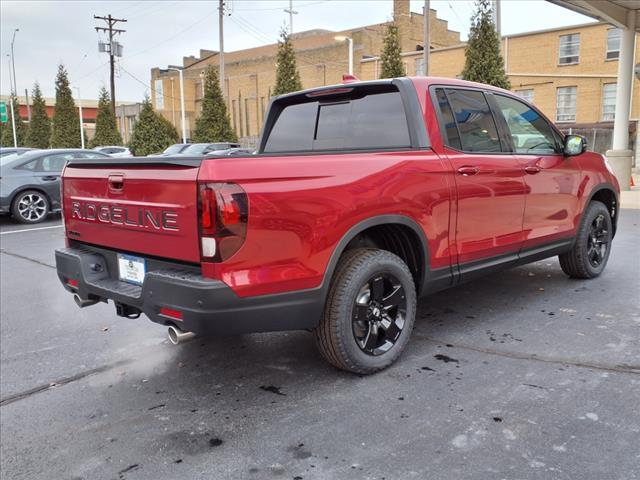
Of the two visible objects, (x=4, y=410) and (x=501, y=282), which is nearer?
(x=4, y=410)

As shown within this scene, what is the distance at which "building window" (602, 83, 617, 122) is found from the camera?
33.0m

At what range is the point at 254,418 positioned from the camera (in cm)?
314

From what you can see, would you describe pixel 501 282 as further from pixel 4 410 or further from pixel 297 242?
pixel 4 410

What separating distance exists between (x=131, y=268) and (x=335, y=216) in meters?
1.25

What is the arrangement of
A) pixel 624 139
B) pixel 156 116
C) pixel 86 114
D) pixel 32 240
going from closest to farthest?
pixel 32 240 < pixel 624 139 < pixel 156 116 < pixel 86 114

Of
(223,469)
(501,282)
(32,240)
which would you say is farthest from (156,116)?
(223,469)

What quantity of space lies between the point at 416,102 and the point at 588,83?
3434 cm

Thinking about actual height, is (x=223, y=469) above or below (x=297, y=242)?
below

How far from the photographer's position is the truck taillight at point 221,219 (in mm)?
2830

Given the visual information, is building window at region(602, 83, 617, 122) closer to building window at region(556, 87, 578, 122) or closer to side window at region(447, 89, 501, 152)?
building window at region(556, 87, 578, 122)

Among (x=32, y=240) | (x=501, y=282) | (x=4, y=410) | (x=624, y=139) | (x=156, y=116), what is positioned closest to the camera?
(x=4, y=410)

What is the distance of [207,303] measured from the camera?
287 cm

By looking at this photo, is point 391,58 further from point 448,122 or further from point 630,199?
point 448,122

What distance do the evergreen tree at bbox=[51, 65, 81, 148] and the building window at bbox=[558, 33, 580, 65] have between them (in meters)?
32.2
